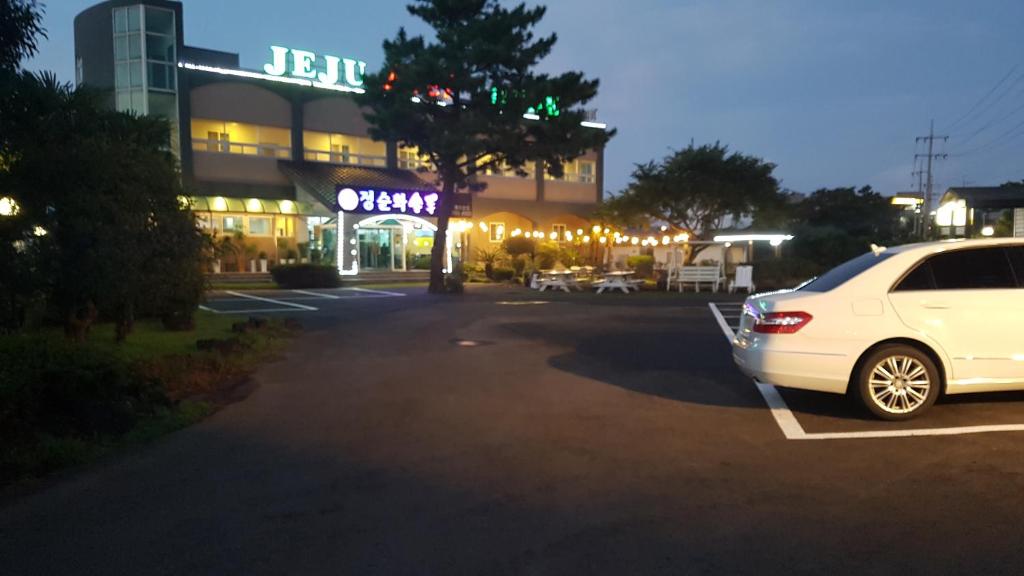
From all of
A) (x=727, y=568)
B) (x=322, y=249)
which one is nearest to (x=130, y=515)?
(x=727, y=568)

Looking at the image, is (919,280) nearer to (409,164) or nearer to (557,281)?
(557,281)

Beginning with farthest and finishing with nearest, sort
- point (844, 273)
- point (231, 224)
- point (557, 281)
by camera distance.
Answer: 1. point (231, 224)
2. point (557, 281)
3. point (844, 273)

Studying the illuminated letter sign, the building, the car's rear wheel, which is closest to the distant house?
the car's rear wheel

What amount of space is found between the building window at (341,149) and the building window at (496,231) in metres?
7.29

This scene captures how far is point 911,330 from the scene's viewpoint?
6.95m

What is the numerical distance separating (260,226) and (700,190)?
22447 millimetres

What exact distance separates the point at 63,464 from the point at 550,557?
4.20 meters

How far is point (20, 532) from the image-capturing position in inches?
186

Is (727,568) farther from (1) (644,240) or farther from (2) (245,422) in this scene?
(1) (644,240)

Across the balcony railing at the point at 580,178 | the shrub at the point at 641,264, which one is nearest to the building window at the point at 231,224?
the shrub at the point at 641,264

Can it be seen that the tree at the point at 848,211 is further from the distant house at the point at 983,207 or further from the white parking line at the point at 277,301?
the white parking line at the point at 277,301

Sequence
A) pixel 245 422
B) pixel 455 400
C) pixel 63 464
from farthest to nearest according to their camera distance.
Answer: pixel 455 400
pixel 245 422
pixel 63 464

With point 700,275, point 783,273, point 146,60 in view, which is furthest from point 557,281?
point 146,60

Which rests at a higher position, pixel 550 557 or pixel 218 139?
pixel 218 139
